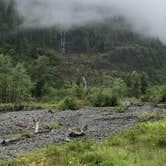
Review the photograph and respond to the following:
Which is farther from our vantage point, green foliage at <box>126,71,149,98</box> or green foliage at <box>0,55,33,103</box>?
green foliage at <box>126,71,149,98</box>

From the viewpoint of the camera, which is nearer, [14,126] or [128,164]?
[128,164]

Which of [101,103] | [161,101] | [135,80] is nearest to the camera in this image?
[101,103]

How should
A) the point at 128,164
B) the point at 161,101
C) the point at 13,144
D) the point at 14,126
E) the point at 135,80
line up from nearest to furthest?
the point at 128,164, the point at 13,144, the point at 14,126, the point at 161,101, the point at 135,80

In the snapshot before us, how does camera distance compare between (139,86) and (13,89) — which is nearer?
(13,89)

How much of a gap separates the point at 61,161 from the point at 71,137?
38.2 ft

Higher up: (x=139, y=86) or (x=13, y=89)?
(x=139, y=86)

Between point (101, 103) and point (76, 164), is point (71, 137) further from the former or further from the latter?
point (101, 103)

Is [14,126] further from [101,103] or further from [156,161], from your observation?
[101,103]

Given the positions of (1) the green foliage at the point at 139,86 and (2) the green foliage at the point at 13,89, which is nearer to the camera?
(2) the green foliage at the point at 13,89

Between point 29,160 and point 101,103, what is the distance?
67.2 m

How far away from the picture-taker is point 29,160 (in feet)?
67.4

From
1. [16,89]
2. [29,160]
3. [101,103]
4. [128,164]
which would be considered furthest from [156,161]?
[16,89]

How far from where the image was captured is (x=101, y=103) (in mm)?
87500

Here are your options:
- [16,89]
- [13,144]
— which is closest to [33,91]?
[16,89]
